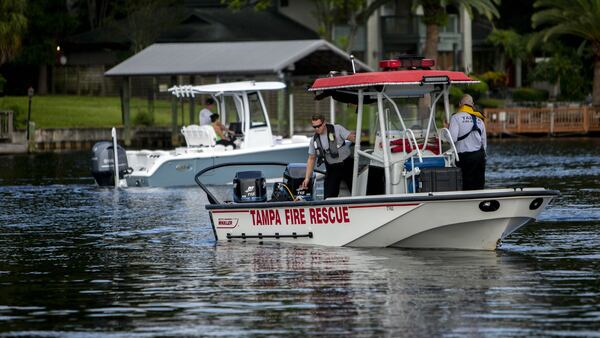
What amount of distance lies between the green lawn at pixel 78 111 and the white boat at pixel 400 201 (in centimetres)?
4256

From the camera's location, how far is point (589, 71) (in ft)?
285

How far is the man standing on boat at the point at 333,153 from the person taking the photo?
919 inches

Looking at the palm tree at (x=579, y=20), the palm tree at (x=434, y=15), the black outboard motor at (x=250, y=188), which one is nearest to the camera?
the black outboard motor at (x=250, y=188)

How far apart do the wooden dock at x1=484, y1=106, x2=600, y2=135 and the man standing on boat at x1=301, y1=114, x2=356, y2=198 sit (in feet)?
152

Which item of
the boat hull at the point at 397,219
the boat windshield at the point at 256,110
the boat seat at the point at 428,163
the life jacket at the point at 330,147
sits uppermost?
the boat windshield at the point at 256,110

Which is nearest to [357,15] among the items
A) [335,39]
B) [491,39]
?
[335,39]

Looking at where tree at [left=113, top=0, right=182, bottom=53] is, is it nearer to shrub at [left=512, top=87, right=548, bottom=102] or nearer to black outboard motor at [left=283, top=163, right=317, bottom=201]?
shrub at [left=512, top=87, right=548, bottom=102]

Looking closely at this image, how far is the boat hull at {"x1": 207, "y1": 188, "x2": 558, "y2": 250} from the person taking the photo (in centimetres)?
2142

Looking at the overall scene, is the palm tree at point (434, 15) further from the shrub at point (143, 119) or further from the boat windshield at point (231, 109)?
the boat windshield at point (231, 109)

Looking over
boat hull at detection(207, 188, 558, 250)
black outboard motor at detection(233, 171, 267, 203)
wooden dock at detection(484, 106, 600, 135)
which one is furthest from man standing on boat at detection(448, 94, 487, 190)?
wooden dock at detection(484, 106, 600, 135)

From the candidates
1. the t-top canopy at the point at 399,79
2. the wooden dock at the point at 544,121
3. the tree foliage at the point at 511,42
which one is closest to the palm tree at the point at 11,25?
the wooden dock at the point at 544,121

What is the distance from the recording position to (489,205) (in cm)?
2144

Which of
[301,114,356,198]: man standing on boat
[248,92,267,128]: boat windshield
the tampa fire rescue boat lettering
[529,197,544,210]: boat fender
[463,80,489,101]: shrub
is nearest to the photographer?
[529,197,544,210]: boat fender

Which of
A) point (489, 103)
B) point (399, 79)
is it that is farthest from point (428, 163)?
point (489, 103)
